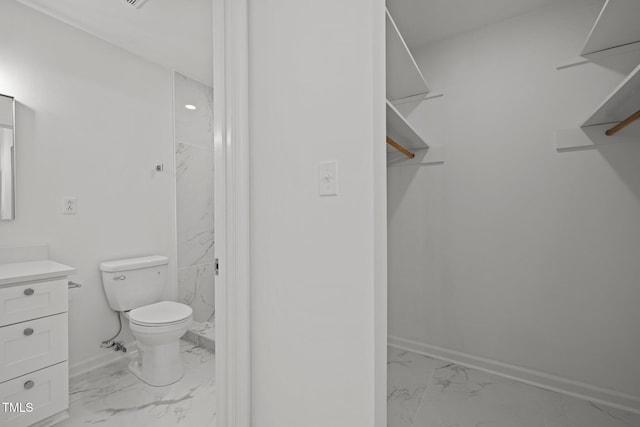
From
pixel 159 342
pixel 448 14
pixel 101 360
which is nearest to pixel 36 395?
pixel 159 342

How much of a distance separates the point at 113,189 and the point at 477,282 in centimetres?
272

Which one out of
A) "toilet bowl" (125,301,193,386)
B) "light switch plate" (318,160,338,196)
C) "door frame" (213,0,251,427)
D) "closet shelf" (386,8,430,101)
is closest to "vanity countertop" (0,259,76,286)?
"toilet bowl" (125,301,193,386)

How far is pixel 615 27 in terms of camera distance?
142cm

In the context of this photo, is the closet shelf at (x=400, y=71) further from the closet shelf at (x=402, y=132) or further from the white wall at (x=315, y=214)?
the white wall at (x=315, y=214)

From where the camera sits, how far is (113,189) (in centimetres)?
213

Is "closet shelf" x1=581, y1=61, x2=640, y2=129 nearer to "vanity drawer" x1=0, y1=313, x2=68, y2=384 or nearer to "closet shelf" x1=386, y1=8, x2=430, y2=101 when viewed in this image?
"closet shelf" x1=386, y1=8, x2=430, y2=101

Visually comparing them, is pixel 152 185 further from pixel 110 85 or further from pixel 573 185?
pixel 573 185

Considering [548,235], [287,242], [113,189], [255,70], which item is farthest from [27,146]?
[548,235]

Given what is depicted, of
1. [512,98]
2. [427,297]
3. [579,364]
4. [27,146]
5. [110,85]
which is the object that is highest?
[110,85]

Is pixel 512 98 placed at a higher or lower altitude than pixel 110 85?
lower

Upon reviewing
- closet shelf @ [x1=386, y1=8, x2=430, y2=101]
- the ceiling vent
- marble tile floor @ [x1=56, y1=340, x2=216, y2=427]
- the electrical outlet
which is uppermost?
the ceiling vent

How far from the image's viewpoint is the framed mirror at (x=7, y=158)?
5.32ft

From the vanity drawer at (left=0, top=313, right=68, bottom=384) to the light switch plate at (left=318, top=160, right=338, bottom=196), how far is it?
1.55 m

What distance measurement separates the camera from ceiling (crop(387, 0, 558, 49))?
178cm
